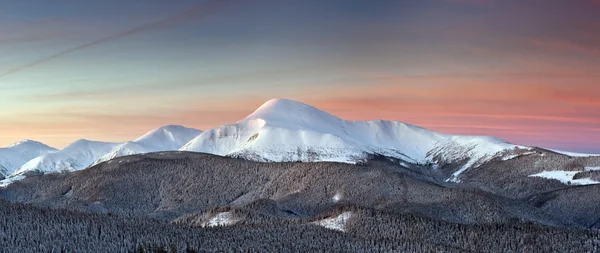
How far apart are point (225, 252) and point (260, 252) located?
392 inches

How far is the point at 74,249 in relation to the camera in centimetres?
19462

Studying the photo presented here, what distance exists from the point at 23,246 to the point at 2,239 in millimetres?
6884

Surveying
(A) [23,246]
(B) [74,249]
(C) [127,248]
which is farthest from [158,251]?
(A) [23,246]

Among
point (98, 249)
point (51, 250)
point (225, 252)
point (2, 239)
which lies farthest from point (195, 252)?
point (2, 239)

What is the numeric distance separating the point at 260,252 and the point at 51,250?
2278 inches

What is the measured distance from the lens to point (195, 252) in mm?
199500

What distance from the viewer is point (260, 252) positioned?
19975 centimetres

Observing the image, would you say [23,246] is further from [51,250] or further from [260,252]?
[260,252]

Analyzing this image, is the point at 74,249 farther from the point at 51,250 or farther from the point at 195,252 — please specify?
the point at 195,252

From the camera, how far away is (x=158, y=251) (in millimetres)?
199375

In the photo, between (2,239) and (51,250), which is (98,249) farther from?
(2,239)

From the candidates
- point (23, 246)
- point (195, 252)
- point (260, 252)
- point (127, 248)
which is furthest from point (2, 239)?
point (260, 252)

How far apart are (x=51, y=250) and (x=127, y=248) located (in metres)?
20.5

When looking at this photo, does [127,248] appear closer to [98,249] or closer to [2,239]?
[98,249]
